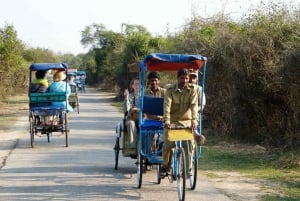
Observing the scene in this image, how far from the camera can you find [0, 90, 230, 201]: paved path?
893 cm

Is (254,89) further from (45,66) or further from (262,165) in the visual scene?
(45,66)

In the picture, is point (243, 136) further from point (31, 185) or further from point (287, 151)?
point (31, 185)

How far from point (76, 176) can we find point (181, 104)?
2917mm

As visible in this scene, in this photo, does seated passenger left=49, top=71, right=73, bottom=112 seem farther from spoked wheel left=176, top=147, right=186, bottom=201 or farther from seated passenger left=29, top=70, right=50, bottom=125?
spoked wheel left=176, top=147, right=186, bottom=201

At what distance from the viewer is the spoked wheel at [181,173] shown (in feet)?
27.0

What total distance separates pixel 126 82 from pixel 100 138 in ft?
83.1

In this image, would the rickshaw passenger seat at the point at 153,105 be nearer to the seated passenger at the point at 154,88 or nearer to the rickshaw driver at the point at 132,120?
the seated passenger at the point at 154,88

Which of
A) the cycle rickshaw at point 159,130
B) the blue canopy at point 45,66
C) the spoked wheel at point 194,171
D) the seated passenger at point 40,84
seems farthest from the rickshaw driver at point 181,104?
the seated passenger at point 40,84

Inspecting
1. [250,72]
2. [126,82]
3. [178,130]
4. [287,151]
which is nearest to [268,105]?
[250,72]

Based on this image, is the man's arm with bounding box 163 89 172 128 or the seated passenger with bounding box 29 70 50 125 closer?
the man's arm with bounding box 163 89 172 128

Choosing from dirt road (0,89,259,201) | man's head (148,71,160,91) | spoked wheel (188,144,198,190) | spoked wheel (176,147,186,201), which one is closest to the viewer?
spoked wheel (176,147,186,201)

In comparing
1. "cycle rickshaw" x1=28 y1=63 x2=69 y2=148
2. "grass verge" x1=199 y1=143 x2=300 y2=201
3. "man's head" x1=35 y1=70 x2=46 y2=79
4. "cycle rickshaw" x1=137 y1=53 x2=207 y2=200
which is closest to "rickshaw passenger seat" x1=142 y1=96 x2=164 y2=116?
"cycle rickshaw" x1=137 y1=53 x2=207 y2=200

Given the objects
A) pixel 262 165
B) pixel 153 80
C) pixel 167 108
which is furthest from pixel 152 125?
pixel 262 165

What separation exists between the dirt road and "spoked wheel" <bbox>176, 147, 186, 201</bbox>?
360 millimetres
